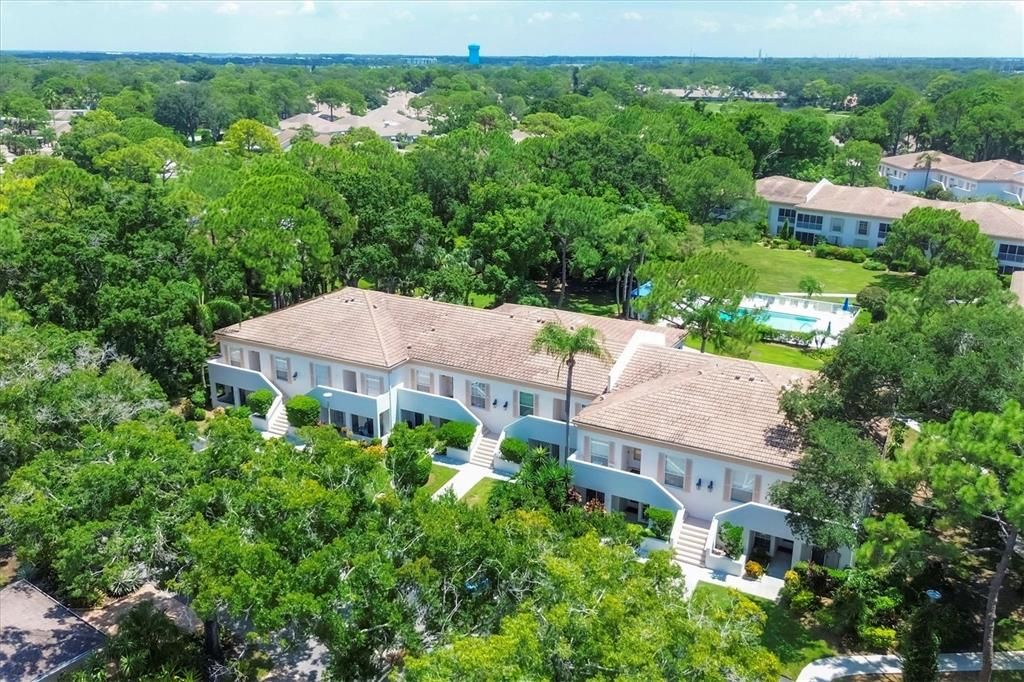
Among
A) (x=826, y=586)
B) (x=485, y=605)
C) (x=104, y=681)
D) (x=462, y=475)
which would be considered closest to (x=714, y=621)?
(x=485, y=605)

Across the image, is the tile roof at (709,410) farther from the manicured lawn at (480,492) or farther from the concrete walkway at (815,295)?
the concrete walkway at (815,295)

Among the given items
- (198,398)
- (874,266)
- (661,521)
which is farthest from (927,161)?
(198,398)

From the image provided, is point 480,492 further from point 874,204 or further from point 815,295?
point 874,204

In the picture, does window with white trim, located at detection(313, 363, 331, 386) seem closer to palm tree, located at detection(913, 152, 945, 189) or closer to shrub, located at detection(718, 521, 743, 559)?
shrub, located at detection(718, 521, 743, 559)

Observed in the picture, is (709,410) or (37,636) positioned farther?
(709,410)

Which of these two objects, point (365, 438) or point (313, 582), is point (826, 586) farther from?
point (365, 438)

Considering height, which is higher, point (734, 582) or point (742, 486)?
point (742, 486)
